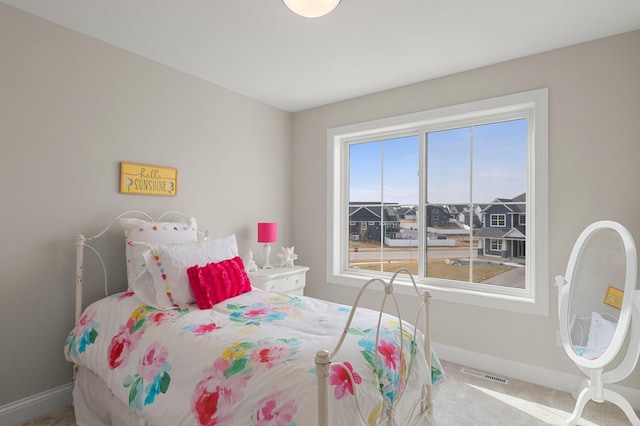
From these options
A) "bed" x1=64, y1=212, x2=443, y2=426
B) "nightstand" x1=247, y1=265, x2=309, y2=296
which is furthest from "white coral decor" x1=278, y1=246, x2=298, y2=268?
"bed" x1=64, y1=212, x2=443, y2=426

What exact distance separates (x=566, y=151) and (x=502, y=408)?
1.94m

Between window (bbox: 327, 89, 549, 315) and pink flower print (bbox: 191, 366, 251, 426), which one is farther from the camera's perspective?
window (bbox: 327, 89, 549, 315)

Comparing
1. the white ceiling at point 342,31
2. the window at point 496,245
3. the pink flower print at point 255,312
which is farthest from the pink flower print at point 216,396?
the window at point 496,245

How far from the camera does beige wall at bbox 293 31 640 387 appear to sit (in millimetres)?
2377

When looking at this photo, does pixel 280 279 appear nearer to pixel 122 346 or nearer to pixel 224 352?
pixel 122 346

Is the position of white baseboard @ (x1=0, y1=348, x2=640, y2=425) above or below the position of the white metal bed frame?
below

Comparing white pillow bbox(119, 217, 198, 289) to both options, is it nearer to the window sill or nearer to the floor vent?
the window sill

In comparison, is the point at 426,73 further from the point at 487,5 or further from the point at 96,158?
the point at 96,158

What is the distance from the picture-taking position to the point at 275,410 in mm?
1231

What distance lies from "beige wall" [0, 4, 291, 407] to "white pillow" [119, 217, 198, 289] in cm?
23

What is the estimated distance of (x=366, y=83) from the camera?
10.8ft

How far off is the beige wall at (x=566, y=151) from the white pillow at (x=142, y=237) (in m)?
2.35

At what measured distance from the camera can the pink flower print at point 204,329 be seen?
5.61ft

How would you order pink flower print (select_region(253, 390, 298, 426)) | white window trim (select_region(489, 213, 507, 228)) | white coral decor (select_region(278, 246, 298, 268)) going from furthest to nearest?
white coral decor (select_region(278, 246, 298, 268)) → white window trim (select_region(489, 213, 507, 228)) → pink flower print (select_region(253, 390, 298, 426))
